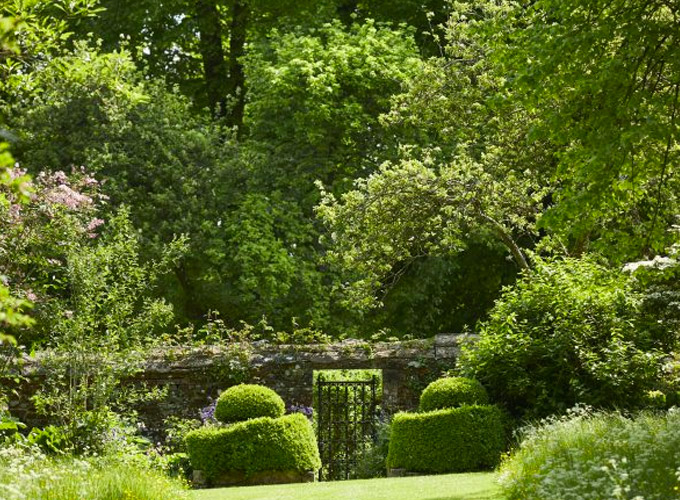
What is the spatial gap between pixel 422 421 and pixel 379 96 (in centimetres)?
903

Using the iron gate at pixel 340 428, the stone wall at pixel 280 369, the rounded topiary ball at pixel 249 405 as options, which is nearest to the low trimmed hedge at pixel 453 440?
the rounded topiary ball at pixel 249 405

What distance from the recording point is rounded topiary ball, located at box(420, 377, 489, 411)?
553 inches

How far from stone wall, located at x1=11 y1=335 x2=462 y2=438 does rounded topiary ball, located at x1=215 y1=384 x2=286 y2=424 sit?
223 cm

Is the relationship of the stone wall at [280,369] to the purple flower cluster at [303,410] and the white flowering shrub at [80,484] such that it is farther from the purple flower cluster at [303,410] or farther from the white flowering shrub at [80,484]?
the white flowering shrub at [80,484]

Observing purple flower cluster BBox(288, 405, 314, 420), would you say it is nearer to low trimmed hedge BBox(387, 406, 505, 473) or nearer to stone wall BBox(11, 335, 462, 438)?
stone wall BBox(11, 335, 462, 438)

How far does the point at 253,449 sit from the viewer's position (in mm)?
13930

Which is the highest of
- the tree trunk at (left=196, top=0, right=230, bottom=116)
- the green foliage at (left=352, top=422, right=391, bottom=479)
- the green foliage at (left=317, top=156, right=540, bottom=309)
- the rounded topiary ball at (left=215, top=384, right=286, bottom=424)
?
the tree trunk at (left=196, top=0, right=230, bottom=116)

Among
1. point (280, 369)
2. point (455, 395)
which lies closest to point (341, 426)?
point (280, 369)

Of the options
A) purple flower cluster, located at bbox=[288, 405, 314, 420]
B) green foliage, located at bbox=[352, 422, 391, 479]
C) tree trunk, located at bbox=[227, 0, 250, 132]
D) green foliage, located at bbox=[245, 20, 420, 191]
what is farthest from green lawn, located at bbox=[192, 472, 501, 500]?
tree trunk, located at bbox=[227, 0, 250, 132]

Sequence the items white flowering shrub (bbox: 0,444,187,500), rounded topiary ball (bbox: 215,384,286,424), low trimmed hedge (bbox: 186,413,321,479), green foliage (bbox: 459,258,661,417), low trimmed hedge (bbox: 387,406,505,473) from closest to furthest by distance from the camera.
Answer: white flowering shrub (bbox: 0,444,187,500)
low trimmed hedge (bbox: 387,406,505,473)
green foliage (bbox: 459,258,661,417)
low trimmed hedge (bbox: 186,413,321,479)
rounded topiary ball (bbox: 215,384,286,424)

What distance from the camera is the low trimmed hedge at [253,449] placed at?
45.6 feet

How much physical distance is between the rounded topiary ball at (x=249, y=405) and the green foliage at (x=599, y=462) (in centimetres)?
432

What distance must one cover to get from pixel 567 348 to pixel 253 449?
4.32 metres

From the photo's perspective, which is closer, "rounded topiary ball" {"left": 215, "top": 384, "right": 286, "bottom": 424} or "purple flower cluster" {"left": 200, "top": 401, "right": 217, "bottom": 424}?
"rounded topiary ball" {"left": 215, "top": 384, "right": 286, "bottom": 424}
